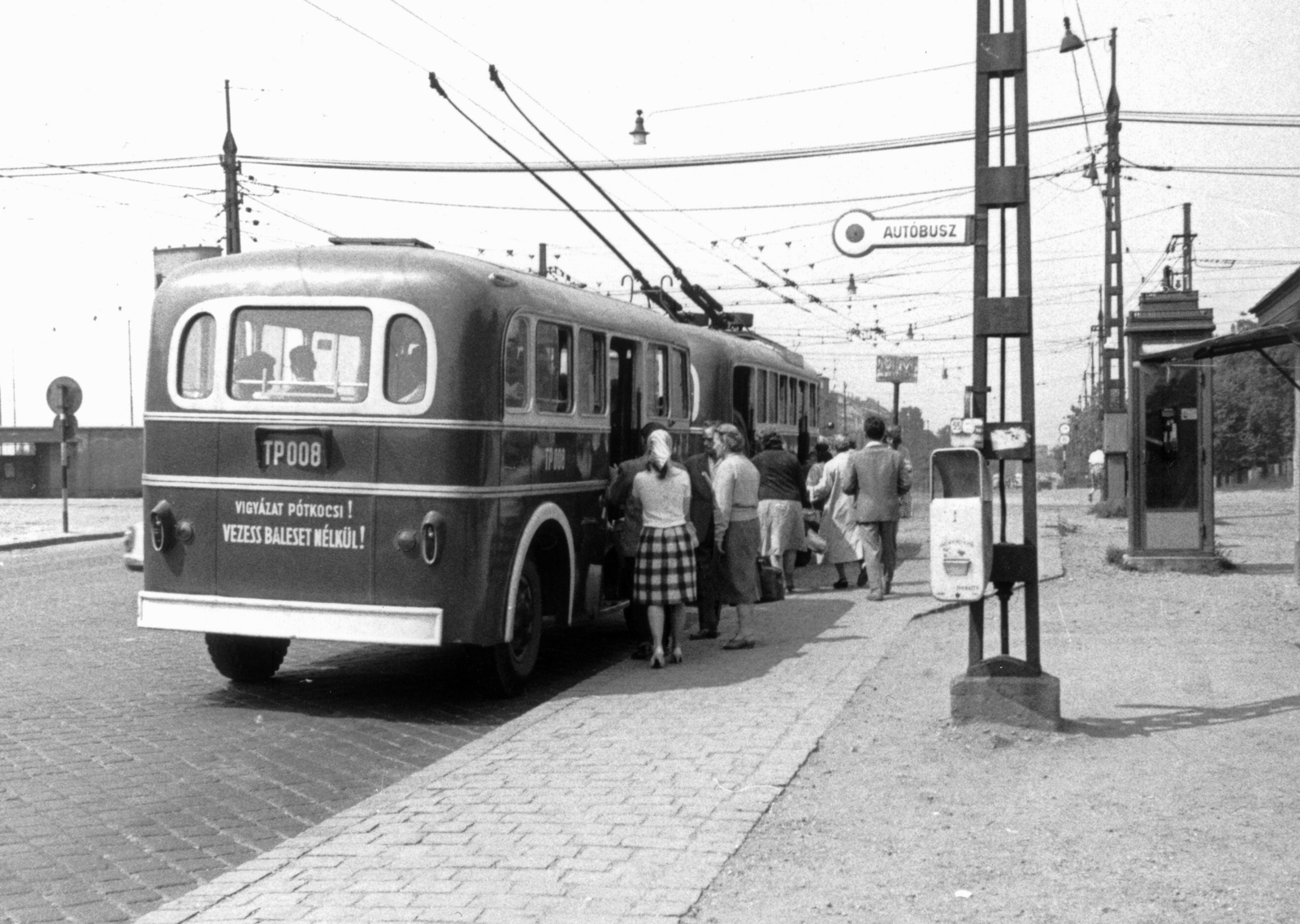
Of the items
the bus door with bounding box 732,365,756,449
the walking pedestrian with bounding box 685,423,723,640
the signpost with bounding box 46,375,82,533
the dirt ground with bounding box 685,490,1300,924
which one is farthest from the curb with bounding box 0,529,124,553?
the dirt ground with bounding box 685,490,1300,924

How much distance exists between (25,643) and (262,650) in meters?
3.03

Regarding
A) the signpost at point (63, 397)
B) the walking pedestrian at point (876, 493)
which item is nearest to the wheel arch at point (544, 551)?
the walking pedestrian at point (876, 493)

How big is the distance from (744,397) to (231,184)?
50.1 ft

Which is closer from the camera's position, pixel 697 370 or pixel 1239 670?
pixel 1239 670

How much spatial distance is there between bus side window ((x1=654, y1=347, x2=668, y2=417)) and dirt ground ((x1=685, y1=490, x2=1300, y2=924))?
364 cm

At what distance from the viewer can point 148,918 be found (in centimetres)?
512

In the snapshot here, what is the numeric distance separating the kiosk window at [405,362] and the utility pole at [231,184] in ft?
73.1

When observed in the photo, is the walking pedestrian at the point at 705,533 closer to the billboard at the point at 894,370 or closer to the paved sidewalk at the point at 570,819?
the paved sidewalk at the point at 570,819

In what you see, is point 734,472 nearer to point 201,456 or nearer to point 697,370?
point 201,456

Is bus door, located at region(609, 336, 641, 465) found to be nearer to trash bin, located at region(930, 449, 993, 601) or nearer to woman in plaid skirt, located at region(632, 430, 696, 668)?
woman in plaid skirt, located at region(632, 430, 696, 668)

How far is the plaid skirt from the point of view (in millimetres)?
10656

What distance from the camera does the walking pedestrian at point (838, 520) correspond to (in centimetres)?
1609

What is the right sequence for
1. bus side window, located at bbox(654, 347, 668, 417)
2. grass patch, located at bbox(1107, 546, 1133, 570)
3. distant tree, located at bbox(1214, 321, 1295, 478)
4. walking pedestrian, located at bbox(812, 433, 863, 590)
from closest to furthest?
1. bus side window, located at bbox(654, 347, 668, 417)
2. walking pedestrian, located at bbox(812, 433, 863, 590)
3. grass patch, located at bbox(1107, 546, 1133, 570)
4. distant tree, located at bbox(1214, 321, 1295, 478)

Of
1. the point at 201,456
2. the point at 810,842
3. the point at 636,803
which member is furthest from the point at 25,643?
the point at 810,842
